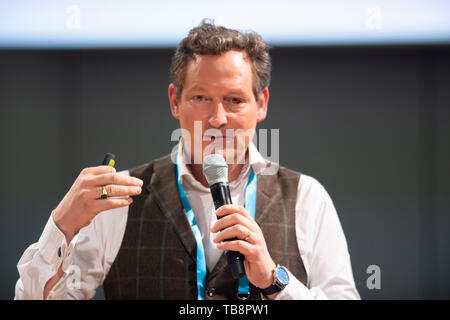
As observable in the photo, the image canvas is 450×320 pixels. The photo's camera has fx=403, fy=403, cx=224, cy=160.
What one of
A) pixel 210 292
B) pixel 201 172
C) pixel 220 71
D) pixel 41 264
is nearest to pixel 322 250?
pixel 210 292

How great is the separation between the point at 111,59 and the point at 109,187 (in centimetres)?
169

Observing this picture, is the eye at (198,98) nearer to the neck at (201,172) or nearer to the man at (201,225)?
the man at (201,225)

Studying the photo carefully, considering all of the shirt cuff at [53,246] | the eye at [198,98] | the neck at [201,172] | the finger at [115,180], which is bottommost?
the shirt cuff at [53,246]

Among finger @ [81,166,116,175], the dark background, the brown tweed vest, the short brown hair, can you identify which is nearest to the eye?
the short brown hair

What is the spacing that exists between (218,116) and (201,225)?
0.47 meters

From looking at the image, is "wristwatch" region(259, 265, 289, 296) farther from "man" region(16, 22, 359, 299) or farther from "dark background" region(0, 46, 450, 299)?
"dark background" region(0, 46, 450, 299)

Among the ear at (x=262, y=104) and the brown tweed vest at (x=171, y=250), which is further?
the ear at (x=262, y=104)

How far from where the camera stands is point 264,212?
1637 millimetres

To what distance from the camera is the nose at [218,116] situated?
59.7 inches

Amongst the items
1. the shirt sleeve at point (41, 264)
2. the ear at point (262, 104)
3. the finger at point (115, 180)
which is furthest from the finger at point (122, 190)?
the ear at point (262, 104)

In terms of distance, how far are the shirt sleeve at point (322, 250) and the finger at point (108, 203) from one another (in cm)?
77
